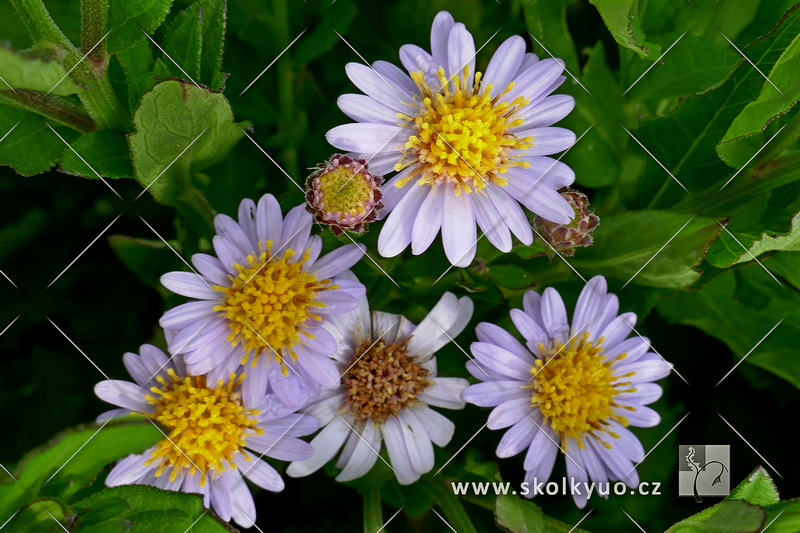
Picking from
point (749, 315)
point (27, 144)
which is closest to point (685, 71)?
point (749, 315)

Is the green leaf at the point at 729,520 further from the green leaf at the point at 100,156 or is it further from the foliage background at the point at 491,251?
the green leaf at the point at 100,156

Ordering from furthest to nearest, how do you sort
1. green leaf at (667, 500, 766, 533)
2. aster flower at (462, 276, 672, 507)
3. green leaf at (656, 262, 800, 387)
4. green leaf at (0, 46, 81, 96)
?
green leaf at (656, 262, 800, 387) < aster flower at (462, 276, 672, 507) < green leaf at (667, 500, 766, 533) < green leaf at (0, 46, 81, 96)

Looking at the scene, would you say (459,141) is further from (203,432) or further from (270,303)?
(203,432)

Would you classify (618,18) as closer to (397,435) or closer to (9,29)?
(397,435)

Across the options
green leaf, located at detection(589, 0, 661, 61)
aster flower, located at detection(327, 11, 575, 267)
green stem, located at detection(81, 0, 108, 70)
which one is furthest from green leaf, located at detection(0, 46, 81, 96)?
green leaf, located at detection(589, 0, 661, 61)

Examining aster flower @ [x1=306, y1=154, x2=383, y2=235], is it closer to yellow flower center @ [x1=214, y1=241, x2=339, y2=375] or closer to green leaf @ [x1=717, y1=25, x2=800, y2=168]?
yellow flower center @ [x1=214, y1=241, x2=339, y2=375]

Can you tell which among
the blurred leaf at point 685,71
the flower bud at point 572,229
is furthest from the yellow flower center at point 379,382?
the blurred leaf at point 685,71
